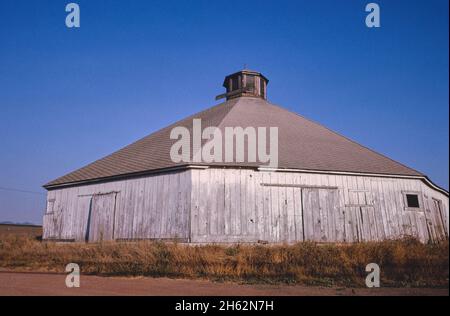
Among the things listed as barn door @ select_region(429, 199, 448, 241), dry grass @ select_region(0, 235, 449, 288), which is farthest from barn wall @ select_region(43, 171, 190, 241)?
barn door @ select_region(429, 199, 448, 241)

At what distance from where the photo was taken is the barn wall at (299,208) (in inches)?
515

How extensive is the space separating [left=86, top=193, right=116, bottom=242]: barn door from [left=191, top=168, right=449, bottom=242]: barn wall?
4521 millimetres

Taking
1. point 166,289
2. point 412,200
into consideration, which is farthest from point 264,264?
point 412,200

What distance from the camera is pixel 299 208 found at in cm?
1382

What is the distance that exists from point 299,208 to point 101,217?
8854mm

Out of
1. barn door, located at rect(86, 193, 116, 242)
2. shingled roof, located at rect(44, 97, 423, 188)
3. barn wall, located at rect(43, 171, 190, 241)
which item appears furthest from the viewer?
barn door, located at rect(86, 193, 116, 242)

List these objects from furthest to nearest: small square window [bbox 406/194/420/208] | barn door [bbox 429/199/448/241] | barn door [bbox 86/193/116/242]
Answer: small square window [bbox 406/194/420/208] < barn door [bbox 86/193/116/242] < barn door [bbox 429/199/448/241]

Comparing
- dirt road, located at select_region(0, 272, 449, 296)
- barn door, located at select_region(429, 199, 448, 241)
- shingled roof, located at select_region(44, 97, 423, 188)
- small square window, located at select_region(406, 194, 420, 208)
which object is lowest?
dirt road, located at select_region(0, 272, 449, 296)

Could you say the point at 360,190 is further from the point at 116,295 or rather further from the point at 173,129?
the point at 116,295

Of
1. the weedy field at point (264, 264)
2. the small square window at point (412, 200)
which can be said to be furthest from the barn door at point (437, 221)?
the weedy field at point (264, 264)

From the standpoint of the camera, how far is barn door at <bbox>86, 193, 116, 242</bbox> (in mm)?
15195

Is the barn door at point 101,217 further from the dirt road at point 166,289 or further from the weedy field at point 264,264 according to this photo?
the dirt road at point 166,289

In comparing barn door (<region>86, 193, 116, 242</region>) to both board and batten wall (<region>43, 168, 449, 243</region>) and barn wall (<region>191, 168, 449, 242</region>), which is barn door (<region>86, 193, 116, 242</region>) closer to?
board and batten wall (<region>43, 168, 449, 243</region>)

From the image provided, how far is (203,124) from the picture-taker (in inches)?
704
